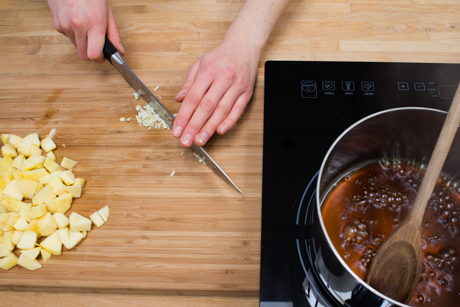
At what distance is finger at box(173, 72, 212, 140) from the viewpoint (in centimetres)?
73

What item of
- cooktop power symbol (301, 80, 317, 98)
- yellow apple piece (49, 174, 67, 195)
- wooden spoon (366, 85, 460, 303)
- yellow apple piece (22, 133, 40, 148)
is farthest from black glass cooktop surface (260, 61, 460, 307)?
yellow apple piece (22, 133, 40, 148)

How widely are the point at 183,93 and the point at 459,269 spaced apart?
25.7 inches

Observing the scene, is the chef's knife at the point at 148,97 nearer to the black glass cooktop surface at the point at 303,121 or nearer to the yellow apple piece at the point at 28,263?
the black glass cooktop surface at the point at 303,121

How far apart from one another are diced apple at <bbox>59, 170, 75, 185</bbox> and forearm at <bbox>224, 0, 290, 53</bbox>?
1.67 ft

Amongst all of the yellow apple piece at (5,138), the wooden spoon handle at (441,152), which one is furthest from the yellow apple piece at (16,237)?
the wooden spoon handle at (441,152)

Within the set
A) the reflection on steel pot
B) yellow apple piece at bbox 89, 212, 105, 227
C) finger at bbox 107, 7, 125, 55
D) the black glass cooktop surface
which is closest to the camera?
the reflection on steel pot

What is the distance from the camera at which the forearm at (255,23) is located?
821 millimetres


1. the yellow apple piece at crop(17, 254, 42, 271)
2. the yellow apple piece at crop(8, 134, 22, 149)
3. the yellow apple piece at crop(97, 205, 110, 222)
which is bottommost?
the yellow apple piece at crop(17, 254, 42, 271)

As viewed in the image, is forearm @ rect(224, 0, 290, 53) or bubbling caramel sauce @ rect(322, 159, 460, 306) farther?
forearm @ rect(224, 0, 290, 53)

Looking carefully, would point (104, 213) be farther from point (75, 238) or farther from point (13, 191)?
point (13, 191)

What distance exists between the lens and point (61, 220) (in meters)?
0.70

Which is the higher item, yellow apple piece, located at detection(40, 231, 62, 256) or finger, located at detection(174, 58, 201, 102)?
finger, located at detection(174, 58, 201, 102)

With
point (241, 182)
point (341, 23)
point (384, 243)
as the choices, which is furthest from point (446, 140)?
point (341, 23)

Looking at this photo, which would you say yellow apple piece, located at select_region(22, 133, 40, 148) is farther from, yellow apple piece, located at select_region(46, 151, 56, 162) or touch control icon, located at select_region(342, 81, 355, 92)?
touch control icon, located at select_region(342, 81, 355, 92)
